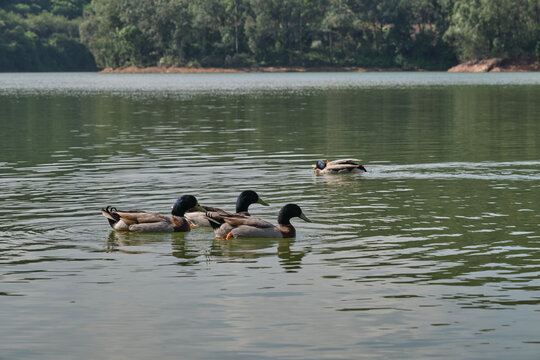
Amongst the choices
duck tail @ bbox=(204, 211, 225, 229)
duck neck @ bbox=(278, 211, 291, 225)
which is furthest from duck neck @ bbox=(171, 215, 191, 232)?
duck neck @ bbox=(278, 211, 291, 225)

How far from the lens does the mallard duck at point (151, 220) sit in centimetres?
1909

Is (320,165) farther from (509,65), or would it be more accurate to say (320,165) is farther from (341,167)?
(509,65)

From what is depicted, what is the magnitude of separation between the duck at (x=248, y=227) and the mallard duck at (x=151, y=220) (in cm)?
80

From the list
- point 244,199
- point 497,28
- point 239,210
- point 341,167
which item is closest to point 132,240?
point 239,210

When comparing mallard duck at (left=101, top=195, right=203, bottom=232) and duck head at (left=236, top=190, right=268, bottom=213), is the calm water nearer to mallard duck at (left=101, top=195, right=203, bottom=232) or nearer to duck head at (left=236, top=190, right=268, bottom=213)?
mallard duck at (left=101, top=195, right=203, bottom=232)

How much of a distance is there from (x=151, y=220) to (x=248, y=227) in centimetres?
216

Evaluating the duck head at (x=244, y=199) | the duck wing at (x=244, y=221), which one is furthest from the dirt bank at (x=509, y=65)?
the duck wing at (x=244, y=221)

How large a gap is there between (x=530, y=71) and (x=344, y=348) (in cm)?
19366

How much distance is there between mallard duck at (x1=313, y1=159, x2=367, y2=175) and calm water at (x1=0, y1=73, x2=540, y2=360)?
1.75 ft

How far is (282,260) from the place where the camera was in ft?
54.8

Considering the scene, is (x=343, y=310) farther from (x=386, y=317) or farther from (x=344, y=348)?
(x=344, y=348)

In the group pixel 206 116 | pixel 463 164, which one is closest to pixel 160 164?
pixel 463 164

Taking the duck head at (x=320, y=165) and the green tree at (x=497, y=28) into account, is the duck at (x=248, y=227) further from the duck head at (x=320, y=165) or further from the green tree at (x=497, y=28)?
the green tree at (x=497, y=28)

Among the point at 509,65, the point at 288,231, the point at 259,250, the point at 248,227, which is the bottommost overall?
the point at 259,250
